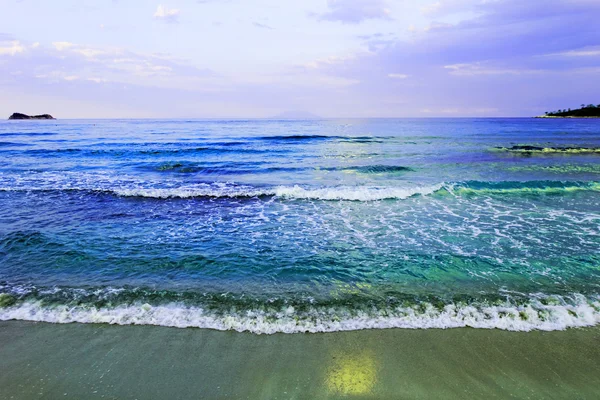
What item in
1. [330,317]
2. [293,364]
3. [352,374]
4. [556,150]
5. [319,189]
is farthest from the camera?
[556,150]

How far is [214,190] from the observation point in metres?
15.7

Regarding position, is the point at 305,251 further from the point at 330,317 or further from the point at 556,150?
the point at 556,150

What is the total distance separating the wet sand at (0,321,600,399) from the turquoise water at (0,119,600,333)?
30 cm

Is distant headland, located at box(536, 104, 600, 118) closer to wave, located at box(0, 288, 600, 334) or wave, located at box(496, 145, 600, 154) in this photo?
wave, located at box(496, 145, 600, 154)

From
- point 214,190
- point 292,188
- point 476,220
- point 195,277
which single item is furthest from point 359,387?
point 214,190

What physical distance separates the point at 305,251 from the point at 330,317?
9.78ft

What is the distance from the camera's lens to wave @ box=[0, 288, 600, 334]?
532cm

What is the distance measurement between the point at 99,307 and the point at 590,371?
7551mm

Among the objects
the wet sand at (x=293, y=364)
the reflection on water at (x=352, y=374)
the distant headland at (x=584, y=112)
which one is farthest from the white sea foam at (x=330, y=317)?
the distant headland at (x=584, y=112)

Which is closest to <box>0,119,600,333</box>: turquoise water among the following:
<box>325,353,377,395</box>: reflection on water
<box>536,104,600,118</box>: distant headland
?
<box>325,353,377,395</box>: reflection on water

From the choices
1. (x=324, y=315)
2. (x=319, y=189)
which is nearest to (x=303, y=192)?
(x=319, y=189)

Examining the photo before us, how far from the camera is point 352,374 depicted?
14.2ft

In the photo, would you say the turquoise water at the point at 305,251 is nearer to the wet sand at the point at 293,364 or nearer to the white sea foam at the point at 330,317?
the white sea foam at the point at 330,317

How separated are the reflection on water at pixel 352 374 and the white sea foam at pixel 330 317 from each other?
0.66 metres
